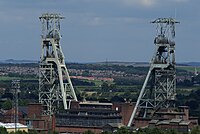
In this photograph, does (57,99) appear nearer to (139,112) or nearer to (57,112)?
(57,112)

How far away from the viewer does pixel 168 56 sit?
12800 cm

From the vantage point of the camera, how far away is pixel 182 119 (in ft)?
403

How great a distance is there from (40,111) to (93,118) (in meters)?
7.86

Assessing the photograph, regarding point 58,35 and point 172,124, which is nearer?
point 172,124

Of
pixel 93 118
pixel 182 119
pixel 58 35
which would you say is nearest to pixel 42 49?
pixel 58 35

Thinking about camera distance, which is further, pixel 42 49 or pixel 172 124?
pixel 42 49

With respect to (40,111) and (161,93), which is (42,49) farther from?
(161,93)

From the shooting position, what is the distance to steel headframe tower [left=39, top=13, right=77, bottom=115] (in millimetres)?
130875

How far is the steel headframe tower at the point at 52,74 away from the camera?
131 m

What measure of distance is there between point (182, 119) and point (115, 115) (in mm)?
9806

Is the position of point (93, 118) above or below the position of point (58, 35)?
below

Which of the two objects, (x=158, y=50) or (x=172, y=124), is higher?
(x=158, y=50)

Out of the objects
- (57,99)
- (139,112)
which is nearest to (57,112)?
(57,99)

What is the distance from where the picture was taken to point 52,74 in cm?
13188
